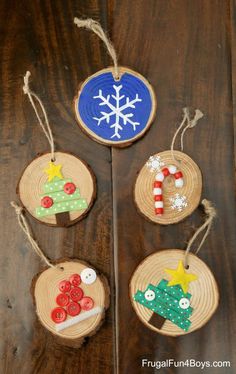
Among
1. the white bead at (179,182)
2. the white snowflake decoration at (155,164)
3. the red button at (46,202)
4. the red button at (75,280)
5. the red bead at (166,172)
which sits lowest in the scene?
the red button at (75,280)

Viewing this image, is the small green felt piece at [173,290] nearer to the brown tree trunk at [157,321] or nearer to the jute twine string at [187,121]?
the brown tree trunk at [157,321]

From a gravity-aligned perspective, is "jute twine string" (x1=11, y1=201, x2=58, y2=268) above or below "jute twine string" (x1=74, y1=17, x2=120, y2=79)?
below

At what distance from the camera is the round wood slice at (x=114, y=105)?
1.31 meters

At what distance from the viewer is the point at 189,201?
128 cm

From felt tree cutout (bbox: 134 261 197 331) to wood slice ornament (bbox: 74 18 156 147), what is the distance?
39 cm

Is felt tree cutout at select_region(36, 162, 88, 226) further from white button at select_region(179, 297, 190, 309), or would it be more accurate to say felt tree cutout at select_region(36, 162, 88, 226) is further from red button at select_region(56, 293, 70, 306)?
white button at select_region(179, 297, 190, 309)

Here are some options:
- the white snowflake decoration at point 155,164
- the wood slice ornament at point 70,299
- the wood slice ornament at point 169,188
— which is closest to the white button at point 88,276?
the wood slice ornament at point 70,299

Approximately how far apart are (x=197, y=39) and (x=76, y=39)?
35 cm

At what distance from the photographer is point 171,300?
1.24 metres

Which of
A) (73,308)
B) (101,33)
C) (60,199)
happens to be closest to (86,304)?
(73,308)

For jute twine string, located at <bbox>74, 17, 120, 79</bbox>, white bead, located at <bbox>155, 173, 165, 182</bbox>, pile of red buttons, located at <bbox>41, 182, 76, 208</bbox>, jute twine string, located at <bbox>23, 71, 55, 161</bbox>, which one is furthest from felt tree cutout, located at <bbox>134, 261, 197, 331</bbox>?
jute twine string, located at <bbox>74, 17, 120, 79</bbox>

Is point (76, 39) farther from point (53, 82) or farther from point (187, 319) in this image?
point (187, 319)

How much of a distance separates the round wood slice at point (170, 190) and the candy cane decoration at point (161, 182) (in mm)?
17

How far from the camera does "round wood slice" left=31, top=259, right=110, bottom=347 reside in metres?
1.24
